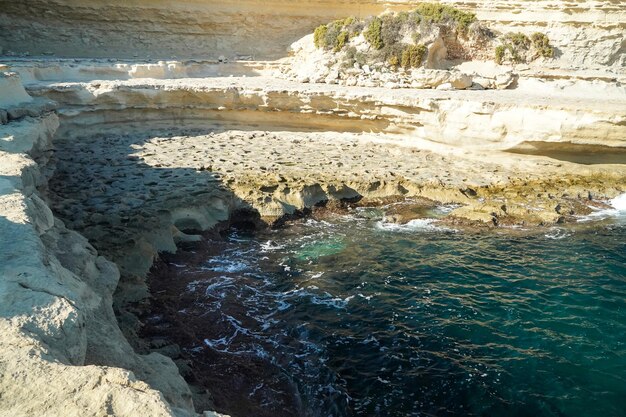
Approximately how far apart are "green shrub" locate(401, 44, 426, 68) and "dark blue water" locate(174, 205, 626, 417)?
1041 cm

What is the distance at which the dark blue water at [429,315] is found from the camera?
716cm

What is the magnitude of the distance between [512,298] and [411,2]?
809 inches

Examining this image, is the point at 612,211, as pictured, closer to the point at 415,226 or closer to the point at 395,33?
the point at 415,226

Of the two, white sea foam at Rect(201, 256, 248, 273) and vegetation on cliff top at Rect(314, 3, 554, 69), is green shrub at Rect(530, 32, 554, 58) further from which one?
white sea foam at Rect(201, 256, 248, 273)

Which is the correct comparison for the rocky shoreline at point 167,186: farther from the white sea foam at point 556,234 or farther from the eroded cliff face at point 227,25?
the eroded cliff face at point 227,25

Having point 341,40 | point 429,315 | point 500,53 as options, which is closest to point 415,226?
point 429,315

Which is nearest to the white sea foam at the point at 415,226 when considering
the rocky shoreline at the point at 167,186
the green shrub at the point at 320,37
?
the rocky shoreline at the point at 167,186

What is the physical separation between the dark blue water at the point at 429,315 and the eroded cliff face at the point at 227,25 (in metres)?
13.0

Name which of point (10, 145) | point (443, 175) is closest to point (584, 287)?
point (443, 175)

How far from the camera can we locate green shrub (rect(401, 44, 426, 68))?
69.0 feet

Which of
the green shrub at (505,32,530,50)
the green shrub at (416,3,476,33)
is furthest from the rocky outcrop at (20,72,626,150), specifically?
the green shrub at (416,3,476,33)

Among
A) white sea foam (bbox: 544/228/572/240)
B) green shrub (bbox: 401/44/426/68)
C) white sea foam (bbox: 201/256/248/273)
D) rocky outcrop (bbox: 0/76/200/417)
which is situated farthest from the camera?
green shrub (bbox: 401/44/426/68)

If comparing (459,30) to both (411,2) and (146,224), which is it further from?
(146,224)

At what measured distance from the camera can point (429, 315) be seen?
29.9 feet
